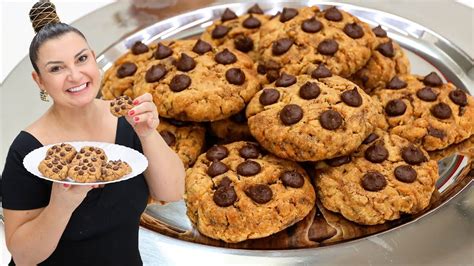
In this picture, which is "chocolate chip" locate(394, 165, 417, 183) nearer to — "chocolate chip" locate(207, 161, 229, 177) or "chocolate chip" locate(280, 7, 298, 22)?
"chocolate chip" locate(207, 161, 229, 177)

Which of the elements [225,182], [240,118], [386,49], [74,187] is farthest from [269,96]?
[74,187]

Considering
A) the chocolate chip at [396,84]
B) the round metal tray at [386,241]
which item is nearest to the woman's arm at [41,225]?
the round metal tray at [386,241]

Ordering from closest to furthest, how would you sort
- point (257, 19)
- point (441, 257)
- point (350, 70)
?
point (441, 257) → point (350, 70) → point (257, 19)

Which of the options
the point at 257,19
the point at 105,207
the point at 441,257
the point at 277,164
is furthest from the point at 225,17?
the point at 105,207

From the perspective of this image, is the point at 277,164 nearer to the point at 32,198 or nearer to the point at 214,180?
the point at 214,180

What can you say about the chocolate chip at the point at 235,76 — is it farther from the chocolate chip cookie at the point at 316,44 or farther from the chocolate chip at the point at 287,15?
the chocolate chip at the point at 287,15

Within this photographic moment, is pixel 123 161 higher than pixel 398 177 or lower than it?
higher

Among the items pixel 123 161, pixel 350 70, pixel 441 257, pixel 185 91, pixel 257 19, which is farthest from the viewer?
pixel 257 19
